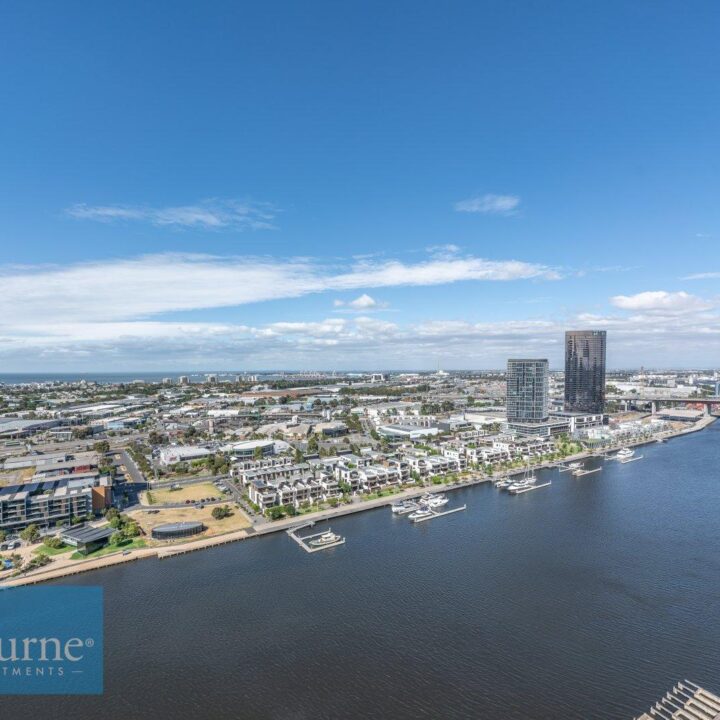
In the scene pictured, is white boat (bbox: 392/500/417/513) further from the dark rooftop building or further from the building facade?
the building facade

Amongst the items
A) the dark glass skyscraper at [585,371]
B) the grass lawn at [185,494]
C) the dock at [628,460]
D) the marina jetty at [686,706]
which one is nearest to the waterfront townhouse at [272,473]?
the grass lawn at [185,494]

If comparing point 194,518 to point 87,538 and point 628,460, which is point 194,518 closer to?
point 87,538

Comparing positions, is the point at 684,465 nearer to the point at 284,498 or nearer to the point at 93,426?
the point at 284,498

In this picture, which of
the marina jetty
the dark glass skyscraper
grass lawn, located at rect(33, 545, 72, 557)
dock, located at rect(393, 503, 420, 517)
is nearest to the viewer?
the marina jetty

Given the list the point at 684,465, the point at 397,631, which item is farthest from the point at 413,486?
the point at 684,465

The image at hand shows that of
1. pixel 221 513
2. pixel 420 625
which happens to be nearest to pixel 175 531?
pixel 221 513

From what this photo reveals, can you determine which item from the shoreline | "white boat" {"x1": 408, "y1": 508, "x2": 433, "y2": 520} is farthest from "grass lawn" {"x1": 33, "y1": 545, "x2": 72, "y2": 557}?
"white boat" {"x1": 408, "y1": 508, "x2": 433, "y2": 520}
